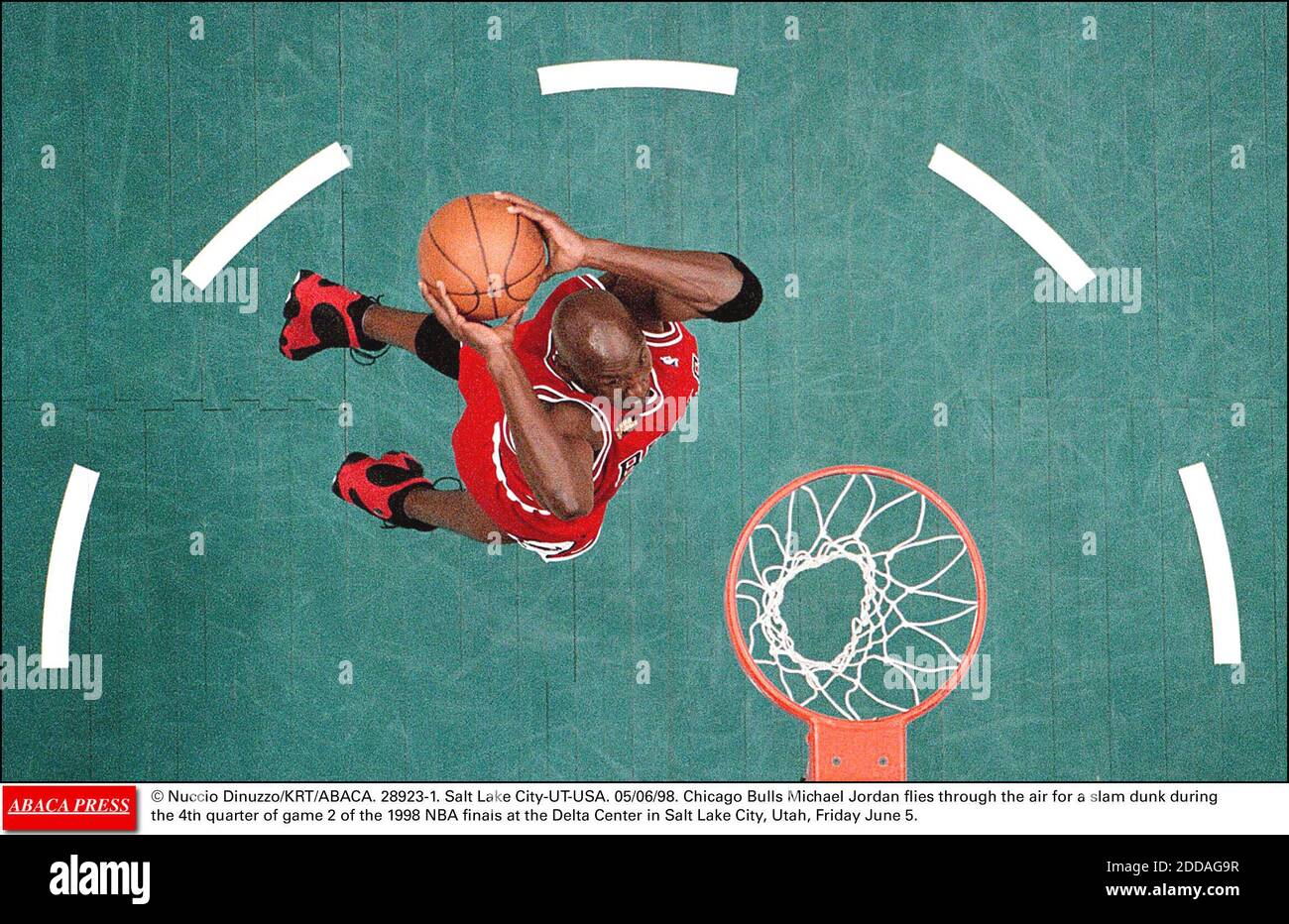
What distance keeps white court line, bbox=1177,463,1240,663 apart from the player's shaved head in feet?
7.95

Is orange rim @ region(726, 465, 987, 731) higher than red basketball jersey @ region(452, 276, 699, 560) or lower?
lower

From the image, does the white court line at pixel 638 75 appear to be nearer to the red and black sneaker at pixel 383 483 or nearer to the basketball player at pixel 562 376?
the basketball player at pixel 562 376

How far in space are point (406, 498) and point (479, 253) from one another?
4.35 ft

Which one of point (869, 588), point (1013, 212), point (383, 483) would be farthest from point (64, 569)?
point (1013, 212)

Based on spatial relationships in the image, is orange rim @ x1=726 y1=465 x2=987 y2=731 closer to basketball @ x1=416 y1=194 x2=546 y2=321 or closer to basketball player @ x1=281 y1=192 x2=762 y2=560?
basketball player @ x1=281 y1=192 x2=762 y2=560

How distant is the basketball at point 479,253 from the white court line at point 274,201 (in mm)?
1555

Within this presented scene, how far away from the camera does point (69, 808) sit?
4434mm

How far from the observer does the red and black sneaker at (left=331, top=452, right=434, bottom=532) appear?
173 inches

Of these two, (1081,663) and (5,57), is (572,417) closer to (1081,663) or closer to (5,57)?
(1081,663)

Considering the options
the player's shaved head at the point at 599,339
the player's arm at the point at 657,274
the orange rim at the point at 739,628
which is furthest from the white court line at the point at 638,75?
the orange rim at the point at 739,628

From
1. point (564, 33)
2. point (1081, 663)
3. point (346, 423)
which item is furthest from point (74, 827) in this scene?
point (1081, 663)

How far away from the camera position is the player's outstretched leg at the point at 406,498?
4.14 metres

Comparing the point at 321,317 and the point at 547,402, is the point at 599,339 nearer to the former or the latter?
the point at 547,402
